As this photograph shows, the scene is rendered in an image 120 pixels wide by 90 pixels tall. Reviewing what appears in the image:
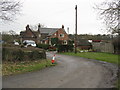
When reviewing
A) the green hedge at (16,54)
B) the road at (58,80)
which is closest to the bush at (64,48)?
the green hedge at (16,54)

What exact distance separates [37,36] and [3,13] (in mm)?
50710

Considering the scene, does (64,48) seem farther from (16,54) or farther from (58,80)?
(58,80)

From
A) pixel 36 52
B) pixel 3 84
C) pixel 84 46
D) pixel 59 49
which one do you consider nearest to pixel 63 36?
pixel 84 46

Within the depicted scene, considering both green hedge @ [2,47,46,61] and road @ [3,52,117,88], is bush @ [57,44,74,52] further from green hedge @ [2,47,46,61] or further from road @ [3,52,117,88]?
road @ [3,52,117,88]

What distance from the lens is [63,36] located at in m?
52.9

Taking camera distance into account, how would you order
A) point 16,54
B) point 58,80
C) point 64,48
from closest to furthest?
point 58,80, point 16,54, point 64,48

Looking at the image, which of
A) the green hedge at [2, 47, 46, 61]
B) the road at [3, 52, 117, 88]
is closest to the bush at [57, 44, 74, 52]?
the green hedge at [2, 47, 46, 61]

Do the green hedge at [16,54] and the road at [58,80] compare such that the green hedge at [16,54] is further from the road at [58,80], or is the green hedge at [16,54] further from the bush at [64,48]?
the bush at [64,48]

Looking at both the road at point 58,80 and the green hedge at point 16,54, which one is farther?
the green hedge at point 16,54

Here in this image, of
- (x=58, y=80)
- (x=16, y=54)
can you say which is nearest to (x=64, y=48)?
(x=16, y=54)

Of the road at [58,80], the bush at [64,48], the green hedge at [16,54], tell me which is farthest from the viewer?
the bush at [64,48]

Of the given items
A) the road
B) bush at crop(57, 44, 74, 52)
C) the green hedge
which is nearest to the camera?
the road

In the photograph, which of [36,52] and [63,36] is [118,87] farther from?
[63,36]

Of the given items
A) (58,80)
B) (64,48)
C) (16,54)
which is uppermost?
(16,54)
